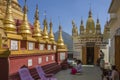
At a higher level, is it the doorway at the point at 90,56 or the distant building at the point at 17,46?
the distant building at the point at 17,46

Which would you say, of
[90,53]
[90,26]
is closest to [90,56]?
[90,53]

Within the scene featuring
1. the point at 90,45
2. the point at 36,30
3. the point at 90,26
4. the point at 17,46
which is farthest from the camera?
the point at 90,26

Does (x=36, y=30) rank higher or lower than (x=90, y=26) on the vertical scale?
lower

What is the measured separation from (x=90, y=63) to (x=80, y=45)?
2.51 meters

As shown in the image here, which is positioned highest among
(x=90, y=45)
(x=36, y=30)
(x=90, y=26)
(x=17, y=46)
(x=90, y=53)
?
(x=90, y=26)

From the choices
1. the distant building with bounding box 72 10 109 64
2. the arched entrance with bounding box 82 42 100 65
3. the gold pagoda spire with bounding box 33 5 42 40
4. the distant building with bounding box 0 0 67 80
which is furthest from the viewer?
the distant building with bounding box 72 10 109 64

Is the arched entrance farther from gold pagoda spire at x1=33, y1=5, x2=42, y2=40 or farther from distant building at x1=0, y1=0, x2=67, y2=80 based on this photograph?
gold pagoda spire at x1=33, y1=5, x2=42, y2=40

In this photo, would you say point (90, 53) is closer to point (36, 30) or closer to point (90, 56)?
point (90, 56)

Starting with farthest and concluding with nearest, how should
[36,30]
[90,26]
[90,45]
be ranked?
[90,26], [90,45], [36,30]

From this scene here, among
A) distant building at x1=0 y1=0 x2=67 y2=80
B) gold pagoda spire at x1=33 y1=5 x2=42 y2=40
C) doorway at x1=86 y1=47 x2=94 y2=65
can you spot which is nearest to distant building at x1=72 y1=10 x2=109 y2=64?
doorway at x1=86 y1=47 x2=94 y2=65

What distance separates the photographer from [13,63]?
909 centimetres

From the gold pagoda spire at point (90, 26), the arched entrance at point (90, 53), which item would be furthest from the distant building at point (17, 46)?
the gold pagoda spire at point (90, 26)

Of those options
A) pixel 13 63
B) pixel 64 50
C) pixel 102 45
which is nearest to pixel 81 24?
pixel 102 45

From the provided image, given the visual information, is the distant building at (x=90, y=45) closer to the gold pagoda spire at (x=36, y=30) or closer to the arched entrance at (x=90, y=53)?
the arched entrance at (x=90, y=53)
